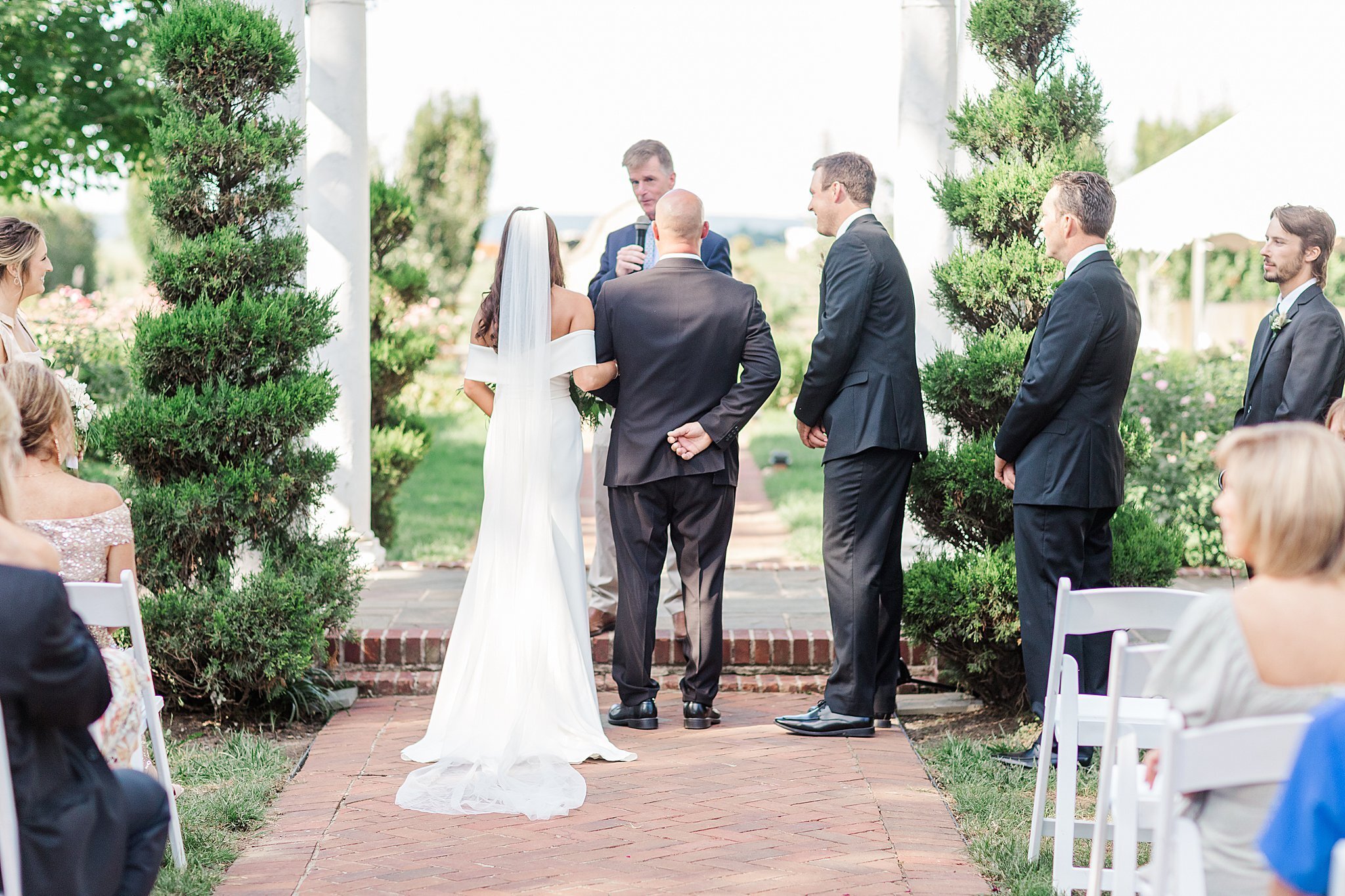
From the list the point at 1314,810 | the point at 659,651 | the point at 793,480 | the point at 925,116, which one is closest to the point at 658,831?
the point at 659,651

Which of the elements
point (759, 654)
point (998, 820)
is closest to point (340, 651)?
point (759, 654)

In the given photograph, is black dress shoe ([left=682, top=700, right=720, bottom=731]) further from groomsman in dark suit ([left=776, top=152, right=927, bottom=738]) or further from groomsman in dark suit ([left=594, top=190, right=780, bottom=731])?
groomsman in dark suit ([left=776, top=152, right=927, bottom=738])

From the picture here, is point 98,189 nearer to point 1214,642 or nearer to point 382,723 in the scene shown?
point 382,723

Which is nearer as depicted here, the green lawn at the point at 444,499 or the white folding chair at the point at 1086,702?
the white folding chair at the point at 1086,702

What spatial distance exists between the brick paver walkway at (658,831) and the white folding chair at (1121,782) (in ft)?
2.08

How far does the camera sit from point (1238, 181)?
10.7 m

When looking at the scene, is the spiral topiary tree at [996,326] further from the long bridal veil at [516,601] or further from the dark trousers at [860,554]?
the long bridal veil at [516,601]

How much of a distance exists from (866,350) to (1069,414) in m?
0.90

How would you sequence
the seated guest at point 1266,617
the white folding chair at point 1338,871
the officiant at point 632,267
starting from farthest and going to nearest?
1. the officiant at point 632,267
2. the seated guest at point 1266,617
3. the white folding chair at point 1338,871

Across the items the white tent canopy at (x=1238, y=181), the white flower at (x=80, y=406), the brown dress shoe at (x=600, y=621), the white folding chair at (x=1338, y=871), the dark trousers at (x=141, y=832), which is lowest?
the brown dress shoe at (x=600, y=621)

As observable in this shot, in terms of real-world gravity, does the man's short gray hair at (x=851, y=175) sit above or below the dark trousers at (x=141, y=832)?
above

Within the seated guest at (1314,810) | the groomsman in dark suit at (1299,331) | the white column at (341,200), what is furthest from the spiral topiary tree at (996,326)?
the white column at (341,200)

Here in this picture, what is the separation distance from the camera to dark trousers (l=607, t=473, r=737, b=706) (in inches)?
221

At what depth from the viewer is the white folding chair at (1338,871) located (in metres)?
1.96
